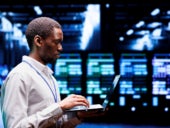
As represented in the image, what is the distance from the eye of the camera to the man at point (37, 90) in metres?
1.14

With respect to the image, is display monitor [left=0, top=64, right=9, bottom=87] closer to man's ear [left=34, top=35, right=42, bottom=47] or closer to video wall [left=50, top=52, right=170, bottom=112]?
video wall [left=50, top=52, right=170, bottom=112]

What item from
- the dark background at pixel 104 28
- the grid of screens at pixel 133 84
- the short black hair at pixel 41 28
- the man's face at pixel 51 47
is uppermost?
the dark background at pixel 104 28

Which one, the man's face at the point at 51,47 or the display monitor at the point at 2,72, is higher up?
the man's face at the point at 51,47

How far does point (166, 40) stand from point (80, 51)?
0.95 metres

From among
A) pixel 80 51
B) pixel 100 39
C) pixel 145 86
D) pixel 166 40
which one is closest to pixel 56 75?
pixel 80 51

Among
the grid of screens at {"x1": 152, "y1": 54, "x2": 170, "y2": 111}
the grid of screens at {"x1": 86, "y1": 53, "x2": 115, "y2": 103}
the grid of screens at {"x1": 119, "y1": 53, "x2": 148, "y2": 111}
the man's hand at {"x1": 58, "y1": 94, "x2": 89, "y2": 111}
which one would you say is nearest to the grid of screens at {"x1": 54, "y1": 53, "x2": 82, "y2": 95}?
the grid of screens at {"x1": 86, "y1": 53, "x2": 115, "y2": 103}

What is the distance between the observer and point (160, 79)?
407 cm

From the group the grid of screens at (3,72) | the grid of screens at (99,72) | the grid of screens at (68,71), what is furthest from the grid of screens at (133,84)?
the grid of screens at (3,72)

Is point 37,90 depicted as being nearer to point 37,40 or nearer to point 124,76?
point 37,40

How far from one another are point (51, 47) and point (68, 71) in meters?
2.86

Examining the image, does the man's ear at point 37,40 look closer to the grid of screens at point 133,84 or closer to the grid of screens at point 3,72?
the grid of screens at point 133,84

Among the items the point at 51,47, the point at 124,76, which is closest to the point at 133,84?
the point at 124,76

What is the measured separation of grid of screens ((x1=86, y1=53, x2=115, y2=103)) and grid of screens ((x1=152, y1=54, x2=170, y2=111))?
0.46m

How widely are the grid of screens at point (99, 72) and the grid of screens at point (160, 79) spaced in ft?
1.51
